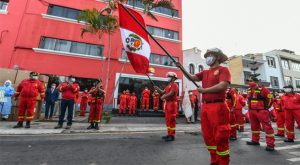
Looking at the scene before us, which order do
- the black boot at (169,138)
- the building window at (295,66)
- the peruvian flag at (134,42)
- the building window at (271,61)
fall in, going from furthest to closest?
the building window at (295,66)
the building window at (271,61)
the black boot at (169,138)
the peruvian flag at (134,42)

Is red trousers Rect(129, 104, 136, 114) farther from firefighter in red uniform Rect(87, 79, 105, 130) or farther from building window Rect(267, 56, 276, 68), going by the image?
Result: building window Rect(267, 56, 276, 68)

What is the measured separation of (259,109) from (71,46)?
50.0ft

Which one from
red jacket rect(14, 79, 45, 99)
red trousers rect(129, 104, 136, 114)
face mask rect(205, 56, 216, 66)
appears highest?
face mask rect(205, 56, 216, 66)

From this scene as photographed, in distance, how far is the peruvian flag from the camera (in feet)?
14.8

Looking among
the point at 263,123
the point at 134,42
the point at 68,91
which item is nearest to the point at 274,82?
the point at 263,123

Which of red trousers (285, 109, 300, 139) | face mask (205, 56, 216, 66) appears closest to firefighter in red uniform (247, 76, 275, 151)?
red trousers (285, 109, 300, 139)

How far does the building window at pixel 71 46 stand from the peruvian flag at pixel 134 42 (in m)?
12.2

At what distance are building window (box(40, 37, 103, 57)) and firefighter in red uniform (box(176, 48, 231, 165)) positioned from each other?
14.4 meters

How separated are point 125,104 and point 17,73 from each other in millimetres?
7461

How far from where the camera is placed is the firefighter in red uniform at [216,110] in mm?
2711

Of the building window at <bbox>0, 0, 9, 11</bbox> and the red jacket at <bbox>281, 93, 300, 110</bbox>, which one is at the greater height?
the building window at <bbox>0, 0, 9, 11</bbox>

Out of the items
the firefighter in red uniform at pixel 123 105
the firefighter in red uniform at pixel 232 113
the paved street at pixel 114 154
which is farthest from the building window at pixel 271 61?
the paved street at pixel 114 154

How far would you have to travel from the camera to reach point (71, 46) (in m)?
15.5

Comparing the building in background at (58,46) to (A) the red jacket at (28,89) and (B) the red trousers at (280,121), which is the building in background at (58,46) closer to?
(A) the red jacket at (28,89)
